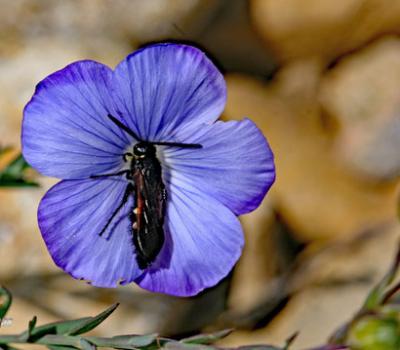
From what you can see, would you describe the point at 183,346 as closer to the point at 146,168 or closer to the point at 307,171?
the point at 146,168

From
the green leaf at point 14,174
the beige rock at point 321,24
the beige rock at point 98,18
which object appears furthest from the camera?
the beige rock at point 321,24

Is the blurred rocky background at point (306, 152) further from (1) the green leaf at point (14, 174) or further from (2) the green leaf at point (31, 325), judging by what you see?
(2) the green leaf at point (31, 325)

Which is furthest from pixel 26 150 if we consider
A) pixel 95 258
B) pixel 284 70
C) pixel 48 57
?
pixel 284 70

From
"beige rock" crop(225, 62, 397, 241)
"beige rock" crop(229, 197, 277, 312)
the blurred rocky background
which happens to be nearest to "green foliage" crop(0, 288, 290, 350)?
the blurred rocky background

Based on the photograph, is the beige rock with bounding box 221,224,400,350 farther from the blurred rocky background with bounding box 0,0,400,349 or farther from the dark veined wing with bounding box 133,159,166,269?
the dark veined wing with bounding box 133,159,166,269

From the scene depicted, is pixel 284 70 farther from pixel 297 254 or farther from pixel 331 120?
pixel 297 254

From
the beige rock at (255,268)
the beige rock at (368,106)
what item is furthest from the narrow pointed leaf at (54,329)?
the beige rock at (368,106)
